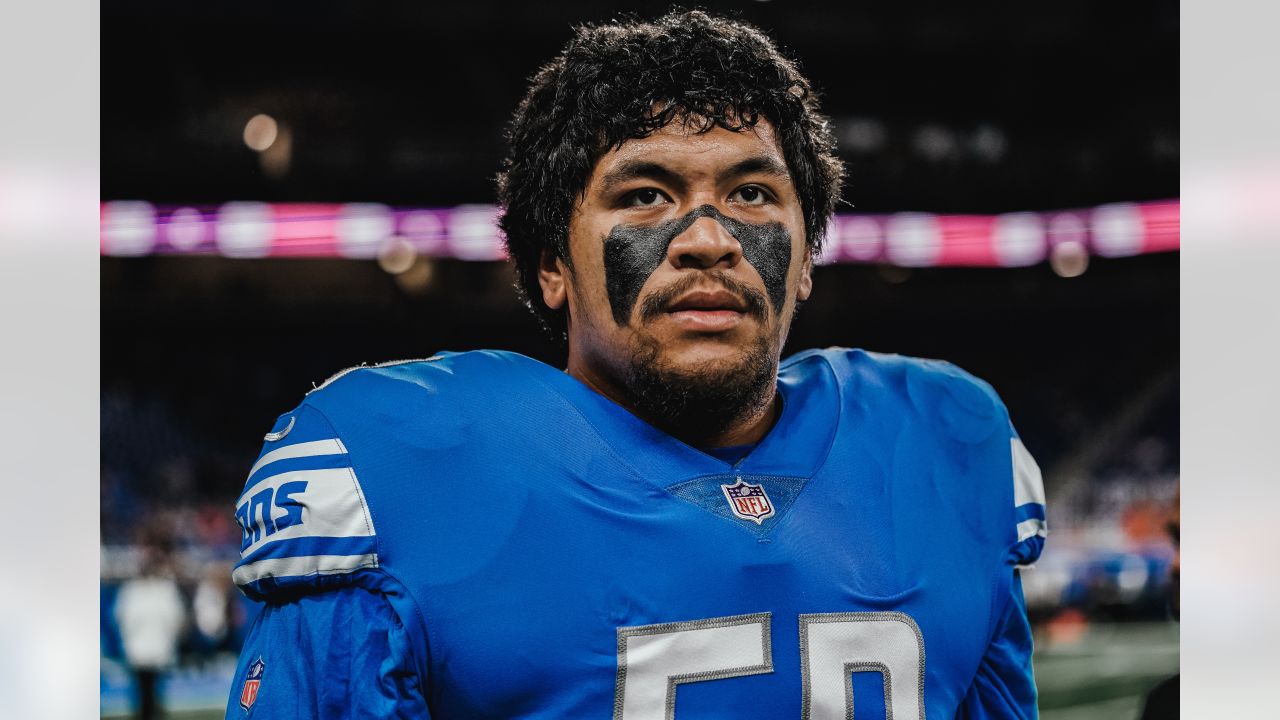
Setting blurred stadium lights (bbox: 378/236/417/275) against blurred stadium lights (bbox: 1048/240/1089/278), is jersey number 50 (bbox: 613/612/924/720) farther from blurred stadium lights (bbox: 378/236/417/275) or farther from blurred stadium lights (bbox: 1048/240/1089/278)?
blurred stadium lights (bbox: 1048/240/1089/278)

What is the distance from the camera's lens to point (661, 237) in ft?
3.58

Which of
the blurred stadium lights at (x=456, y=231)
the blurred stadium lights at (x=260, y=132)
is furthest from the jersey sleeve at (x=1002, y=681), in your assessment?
the blurred stadium lights at (x=260, y=132)

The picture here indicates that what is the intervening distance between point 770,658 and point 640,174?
463 millimetres

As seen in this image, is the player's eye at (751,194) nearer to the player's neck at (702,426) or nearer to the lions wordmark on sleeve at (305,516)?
the player's neck at (702,426)

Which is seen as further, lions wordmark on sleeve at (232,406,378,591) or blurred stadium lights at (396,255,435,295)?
blurred stadium lights at (396,255,435,295)

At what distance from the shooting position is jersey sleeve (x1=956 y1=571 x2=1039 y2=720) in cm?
119

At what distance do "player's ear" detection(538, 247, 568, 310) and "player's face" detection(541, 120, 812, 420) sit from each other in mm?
67

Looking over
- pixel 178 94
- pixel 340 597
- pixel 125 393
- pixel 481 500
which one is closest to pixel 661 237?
pixel 481 500

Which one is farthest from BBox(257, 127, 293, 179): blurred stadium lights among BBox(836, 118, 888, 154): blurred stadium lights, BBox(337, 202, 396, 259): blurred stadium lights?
BBox(836, 118, 888, 154): blurred stadium lights

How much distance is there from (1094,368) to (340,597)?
9.42m

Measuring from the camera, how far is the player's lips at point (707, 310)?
1081 millimetres

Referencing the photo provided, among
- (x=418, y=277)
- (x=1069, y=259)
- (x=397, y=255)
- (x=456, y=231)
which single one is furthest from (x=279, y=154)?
(x=1069, y=259)

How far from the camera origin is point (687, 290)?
1.08 meters
